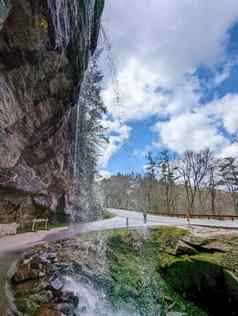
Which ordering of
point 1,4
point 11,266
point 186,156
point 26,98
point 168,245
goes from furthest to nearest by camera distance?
1. point 186,156
2. point 168,245
3. point 26,98
4. point 11,266
5. point 1,4

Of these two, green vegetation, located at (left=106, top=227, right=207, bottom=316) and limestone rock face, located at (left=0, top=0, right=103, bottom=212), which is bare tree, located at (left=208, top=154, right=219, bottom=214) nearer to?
green vegetation, located at (left=106, top=227, right=207, bottom=316)

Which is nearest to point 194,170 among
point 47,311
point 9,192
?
point 9,192

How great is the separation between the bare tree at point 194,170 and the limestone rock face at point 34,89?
17641 mm

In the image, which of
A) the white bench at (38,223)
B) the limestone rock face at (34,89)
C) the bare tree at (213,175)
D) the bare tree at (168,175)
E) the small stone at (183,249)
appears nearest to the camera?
the limestone rock face at (34,89)

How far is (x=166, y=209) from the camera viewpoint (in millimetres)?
32844

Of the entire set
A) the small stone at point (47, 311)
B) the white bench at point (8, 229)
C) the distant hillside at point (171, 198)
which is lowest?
the small stone at point (47, 311)

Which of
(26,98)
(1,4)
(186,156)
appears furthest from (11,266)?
(186,156)

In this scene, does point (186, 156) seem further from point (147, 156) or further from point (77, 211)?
point (77, 211)

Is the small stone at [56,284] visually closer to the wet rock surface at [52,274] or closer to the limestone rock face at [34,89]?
the wet rock surface at [52,274]

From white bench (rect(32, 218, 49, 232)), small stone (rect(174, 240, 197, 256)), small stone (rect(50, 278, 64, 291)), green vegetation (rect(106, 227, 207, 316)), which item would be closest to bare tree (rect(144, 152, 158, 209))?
white bench (rect(32, 218, 49, 232))

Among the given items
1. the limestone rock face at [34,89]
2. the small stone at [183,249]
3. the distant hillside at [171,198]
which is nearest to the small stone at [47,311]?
the small stone at [183,249]

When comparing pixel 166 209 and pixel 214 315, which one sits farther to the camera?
pixel 166 209

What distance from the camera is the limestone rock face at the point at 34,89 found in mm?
7426

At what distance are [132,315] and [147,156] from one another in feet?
92.3
